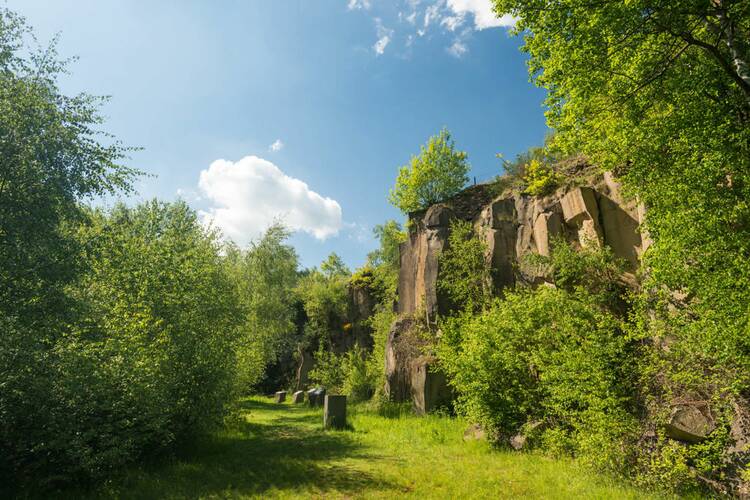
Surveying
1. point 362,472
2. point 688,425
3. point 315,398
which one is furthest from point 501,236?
point 315,398

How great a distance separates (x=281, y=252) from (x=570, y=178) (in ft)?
79.7

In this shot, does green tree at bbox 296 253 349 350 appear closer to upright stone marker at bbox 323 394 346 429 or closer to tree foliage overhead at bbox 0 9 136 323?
upright stone marker at bbox 323 394 346 429

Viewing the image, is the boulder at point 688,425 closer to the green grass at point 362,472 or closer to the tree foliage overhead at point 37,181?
the green grass at point 362,472

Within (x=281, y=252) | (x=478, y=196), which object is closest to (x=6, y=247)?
(x=478, y=196)

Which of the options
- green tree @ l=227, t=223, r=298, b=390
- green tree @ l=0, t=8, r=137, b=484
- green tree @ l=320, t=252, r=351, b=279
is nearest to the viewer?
green tree @ l=0, t=8, r=137, b=484

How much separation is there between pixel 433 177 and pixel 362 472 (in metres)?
18.1

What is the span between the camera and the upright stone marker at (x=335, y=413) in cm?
1455

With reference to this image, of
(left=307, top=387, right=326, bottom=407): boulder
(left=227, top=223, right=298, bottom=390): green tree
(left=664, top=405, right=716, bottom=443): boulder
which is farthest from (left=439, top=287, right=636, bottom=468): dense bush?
(left=227, top=223, right=298, bottom=390): green tree

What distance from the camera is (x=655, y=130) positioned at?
8.13m

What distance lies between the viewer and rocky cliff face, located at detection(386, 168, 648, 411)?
1230 centimetres

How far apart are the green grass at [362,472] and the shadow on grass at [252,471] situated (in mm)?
20

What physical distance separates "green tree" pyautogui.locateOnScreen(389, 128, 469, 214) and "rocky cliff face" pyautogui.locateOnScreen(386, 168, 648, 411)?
1.58 meters

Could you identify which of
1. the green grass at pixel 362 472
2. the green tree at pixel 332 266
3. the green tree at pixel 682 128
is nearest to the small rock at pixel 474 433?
the green grass at pixel 362 472

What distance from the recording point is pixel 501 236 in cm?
1691
